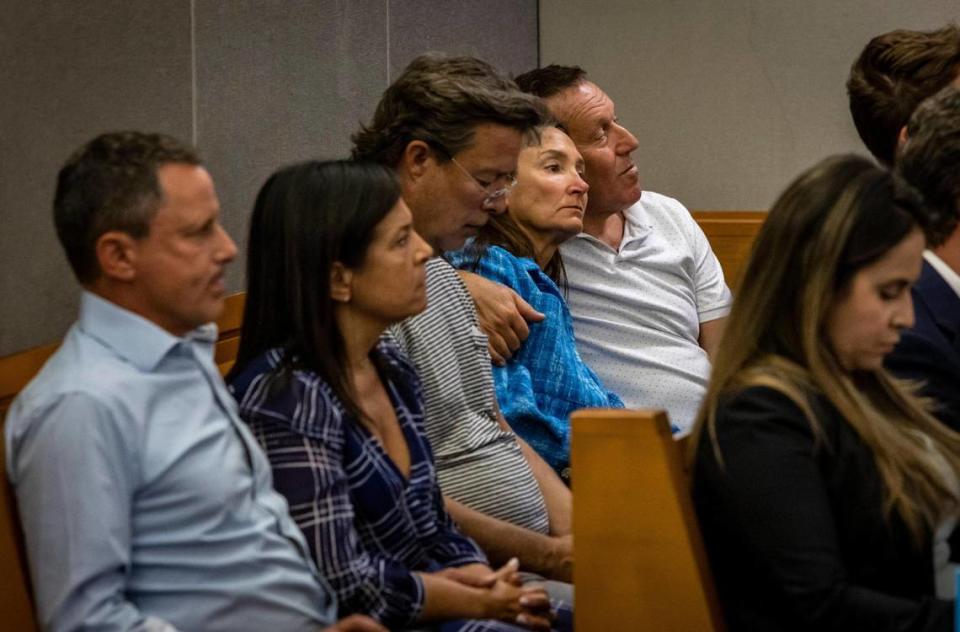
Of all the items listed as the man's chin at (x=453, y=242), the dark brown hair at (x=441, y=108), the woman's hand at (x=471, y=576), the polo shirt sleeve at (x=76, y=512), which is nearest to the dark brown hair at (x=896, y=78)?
the dark brown hair at (x=441, y=108)

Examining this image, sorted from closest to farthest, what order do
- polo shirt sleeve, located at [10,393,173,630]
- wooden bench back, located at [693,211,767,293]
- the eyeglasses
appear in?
polo shirt sleeve, located at [10,393,173,630]
the eyeglasses
wooden bench back, located at [693,211,767,293]

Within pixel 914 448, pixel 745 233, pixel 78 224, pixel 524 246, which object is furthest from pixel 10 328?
pixel 745 233

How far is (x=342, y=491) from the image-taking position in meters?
1.93

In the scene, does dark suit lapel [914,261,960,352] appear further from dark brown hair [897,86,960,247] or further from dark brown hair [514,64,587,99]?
dark brown hair [514,64,587,99]

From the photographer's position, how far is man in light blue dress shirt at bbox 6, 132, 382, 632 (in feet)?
5.41

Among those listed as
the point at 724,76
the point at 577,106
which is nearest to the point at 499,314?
the point at 577,106

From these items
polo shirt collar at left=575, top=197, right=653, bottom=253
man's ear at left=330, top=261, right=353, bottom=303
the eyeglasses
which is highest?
the eyeglasses

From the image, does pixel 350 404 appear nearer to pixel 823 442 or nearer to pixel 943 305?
pixel 823 442

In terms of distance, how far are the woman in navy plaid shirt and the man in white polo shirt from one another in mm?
1124

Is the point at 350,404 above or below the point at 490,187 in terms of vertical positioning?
below

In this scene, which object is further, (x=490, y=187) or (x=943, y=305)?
(x=490, y=187)

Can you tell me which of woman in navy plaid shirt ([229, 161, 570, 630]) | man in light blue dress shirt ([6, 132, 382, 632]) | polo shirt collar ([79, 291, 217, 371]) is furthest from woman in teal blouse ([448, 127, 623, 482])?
polo shirt collar ([79, 291, 217, 371])

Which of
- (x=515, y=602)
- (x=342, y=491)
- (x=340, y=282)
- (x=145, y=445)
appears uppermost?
(x=340, y=282)

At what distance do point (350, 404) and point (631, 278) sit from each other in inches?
55.0
